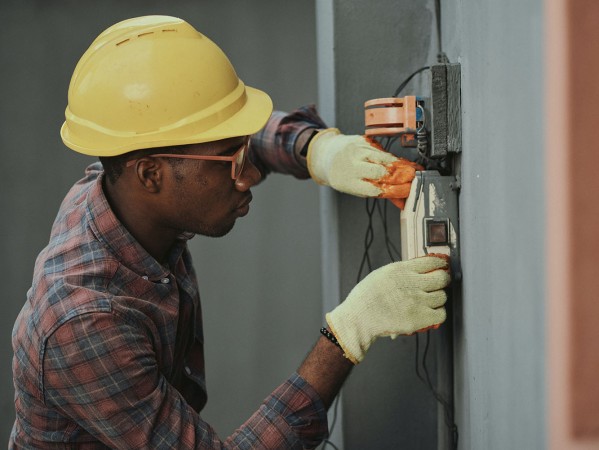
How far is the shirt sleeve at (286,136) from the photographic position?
7.77 ft

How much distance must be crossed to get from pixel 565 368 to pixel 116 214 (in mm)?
1113

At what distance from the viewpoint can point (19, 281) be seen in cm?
403

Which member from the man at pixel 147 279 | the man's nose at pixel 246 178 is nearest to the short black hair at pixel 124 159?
the man at pixel 147 279

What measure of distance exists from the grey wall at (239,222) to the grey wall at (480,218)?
1.66 metres

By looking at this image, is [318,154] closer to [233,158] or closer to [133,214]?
[233,158]

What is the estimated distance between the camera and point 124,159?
1783 mm

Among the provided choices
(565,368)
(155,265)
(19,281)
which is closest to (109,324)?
(155,265)

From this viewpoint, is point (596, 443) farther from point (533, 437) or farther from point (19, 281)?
point (19, 281)

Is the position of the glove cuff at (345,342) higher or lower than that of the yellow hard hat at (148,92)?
lower

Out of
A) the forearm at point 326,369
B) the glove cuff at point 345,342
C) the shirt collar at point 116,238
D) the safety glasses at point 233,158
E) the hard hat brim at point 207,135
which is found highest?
the hard hat brim at point 207,135

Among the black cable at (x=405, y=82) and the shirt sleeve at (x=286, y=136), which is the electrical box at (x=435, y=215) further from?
the shirt sleeve at (x=286, y=136)

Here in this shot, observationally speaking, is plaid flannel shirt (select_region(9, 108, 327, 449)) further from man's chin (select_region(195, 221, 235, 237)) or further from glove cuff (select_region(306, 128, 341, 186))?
glove cuff (select_region(306, 128, 341, 186))

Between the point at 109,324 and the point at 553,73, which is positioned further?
the point at 109,324

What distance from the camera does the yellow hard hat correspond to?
5.68 feet
